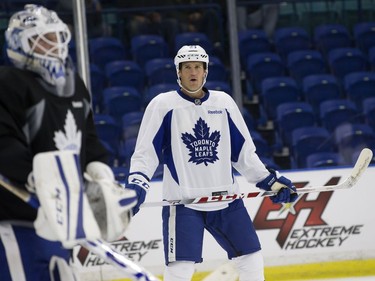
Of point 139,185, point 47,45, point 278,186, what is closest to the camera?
point 47,45

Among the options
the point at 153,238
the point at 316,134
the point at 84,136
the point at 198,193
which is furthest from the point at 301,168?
the point at 84,136

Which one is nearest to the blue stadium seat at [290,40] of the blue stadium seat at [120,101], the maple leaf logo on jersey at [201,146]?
the blue stadium seat at [120,101]

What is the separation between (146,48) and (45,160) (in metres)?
4.87

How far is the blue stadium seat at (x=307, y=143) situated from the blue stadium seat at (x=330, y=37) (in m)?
1.01

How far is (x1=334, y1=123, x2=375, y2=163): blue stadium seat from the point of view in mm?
7086

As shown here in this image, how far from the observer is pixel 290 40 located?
8.23 m

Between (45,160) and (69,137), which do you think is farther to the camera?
(69,137)

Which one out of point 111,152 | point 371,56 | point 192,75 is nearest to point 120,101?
point 111,152

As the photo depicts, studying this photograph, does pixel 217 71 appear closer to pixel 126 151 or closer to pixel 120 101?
pixel 120 101

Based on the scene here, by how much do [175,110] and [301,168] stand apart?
215 centimetres

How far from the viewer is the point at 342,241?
22.0 ft

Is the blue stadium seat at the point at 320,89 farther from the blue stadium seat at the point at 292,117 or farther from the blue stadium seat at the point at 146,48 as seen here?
the blue stadium seat at the point at 146,48

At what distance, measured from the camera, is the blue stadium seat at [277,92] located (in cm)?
775

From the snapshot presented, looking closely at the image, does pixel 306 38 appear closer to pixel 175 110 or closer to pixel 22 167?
pixel 175 110
